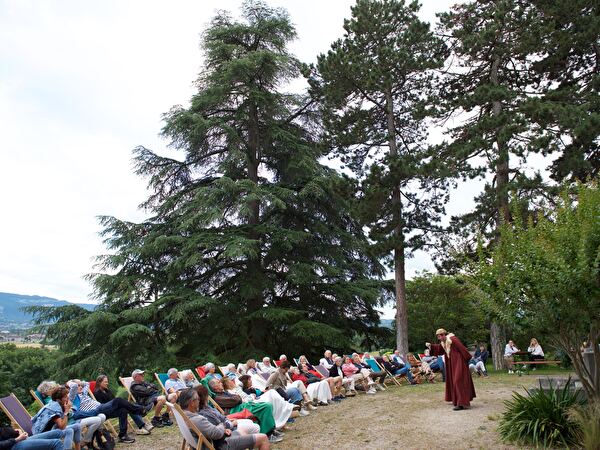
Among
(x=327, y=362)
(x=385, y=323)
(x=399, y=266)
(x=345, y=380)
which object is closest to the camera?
(x=345, y=380)

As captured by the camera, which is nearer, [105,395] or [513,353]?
[105,395]

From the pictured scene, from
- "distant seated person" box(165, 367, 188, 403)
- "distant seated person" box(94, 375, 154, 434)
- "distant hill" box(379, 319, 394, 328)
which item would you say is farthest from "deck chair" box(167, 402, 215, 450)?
"distant hill" box(379, 319, 394, 328)

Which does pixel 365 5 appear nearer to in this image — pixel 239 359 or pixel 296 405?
pixel 239 359

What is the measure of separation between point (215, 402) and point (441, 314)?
16910 millimetres

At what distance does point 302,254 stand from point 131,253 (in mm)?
6257

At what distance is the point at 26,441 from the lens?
5504 mm

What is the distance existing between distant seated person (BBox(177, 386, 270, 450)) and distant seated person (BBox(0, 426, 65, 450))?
1601mm

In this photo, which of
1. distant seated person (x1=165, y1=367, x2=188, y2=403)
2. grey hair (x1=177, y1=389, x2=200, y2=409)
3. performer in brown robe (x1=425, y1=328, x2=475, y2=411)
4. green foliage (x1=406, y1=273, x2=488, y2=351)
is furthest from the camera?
green foliage (x1=406, y1=273, x2=488, y2=351)

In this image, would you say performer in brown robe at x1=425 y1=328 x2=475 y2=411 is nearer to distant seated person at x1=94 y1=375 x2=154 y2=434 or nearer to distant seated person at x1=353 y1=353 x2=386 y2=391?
distant seated person at x1=353 y1=353 x2=386 y2=391

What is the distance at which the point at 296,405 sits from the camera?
9031mm

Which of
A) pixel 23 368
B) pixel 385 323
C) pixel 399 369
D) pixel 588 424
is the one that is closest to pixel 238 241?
pixel 399 369

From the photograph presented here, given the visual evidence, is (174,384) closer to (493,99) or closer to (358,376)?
(358,376)

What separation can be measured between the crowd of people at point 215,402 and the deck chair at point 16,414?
34cm

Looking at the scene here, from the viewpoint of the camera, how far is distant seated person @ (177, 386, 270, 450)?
5227 mm
